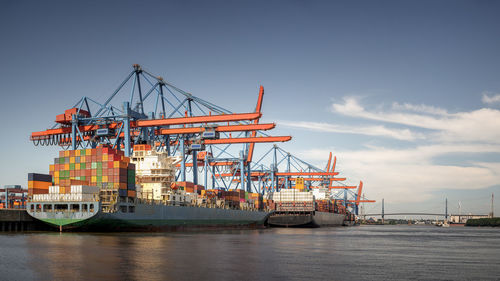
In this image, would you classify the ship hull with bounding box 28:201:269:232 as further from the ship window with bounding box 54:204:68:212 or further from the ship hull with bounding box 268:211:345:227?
the ship hull with bounding box 268:211:345:227

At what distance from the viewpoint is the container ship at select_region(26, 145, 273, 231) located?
47.9 metres

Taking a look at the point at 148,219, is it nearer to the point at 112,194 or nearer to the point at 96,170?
the point at 112,194

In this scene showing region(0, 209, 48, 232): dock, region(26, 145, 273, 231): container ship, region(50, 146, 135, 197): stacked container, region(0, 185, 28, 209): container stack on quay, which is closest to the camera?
region(26, 145, 273, 231): container ship

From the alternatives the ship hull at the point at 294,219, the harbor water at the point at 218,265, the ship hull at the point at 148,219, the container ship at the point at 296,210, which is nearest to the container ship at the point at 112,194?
the ship hull at the point at 148,219

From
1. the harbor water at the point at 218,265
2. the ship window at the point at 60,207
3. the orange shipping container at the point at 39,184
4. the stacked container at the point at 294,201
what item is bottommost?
the stacked container at the point at 294,201

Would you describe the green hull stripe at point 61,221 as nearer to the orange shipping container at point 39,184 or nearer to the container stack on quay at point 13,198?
the orange shipping container at point 39,184

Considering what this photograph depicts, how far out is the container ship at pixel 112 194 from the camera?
157 ft

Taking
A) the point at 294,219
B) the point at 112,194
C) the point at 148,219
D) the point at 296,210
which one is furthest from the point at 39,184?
the point at 296,210

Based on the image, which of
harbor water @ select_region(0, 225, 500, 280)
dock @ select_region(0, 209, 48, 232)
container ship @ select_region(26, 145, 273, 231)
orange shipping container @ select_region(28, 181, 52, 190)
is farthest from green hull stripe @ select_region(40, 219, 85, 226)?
Result: harbor water @ select_region(0, 225, 500, 280)

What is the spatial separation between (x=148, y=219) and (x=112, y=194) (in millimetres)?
6365

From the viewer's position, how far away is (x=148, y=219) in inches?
2130

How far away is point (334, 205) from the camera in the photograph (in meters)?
132

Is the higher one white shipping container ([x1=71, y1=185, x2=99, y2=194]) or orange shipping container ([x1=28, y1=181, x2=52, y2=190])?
orange shipping container ([x1=28, y1=181, x2=52, y2=190])

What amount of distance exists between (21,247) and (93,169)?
22221mm
